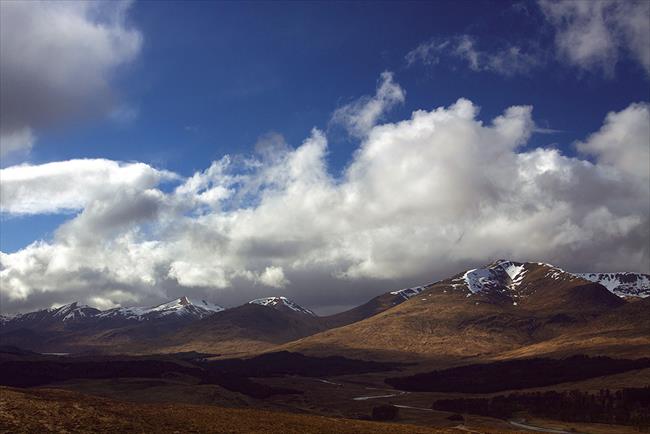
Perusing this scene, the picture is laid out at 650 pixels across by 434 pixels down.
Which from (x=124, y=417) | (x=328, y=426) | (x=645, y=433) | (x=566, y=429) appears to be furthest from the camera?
(x=566, y=429)

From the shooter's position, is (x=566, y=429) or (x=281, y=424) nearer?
(x=281, y=424)

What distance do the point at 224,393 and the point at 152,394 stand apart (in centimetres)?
2485

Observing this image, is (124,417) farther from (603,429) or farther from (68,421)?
(603,429)

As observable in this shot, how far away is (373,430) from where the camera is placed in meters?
87.6

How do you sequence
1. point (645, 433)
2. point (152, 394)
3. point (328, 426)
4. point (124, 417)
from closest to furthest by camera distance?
point (124, 417) < point (328, 426) < point (645, 433) < point (152, 394)

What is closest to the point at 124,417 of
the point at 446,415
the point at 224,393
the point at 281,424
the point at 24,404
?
the point at 24,404

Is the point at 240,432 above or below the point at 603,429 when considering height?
above

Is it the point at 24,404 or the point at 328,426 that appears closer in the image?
the point at 24,404

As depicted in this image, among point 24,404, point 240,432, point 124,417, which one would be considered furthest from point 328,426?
point 24,404

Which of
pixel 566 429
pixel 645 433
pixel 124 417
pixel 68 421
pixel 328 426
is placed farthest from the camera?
pixel 566 429

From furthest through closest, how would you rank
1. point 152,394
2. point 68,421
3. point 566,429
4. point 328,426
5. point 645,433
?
point 152,394, point 566,429, point 645,433, point 328,426, point 68,421

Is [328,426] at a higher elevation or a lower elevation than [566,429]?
higher

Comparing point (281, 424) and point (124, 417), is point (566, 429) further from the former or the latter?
point (124, 417)

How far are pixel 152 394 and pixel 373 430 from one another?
437ft
